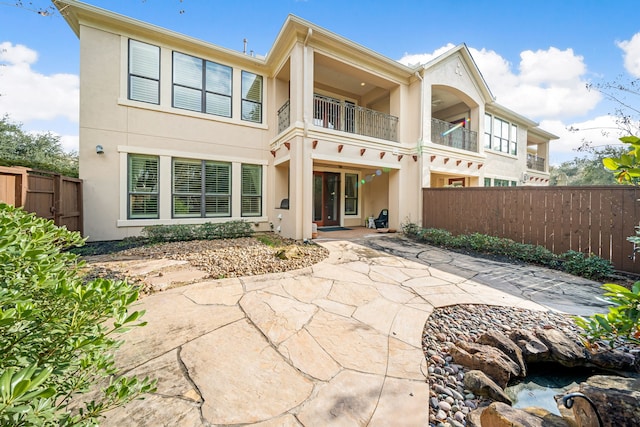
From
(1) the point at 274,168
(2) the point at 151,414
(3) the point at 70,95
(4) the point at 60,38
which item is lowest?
(2) the point at 151,414

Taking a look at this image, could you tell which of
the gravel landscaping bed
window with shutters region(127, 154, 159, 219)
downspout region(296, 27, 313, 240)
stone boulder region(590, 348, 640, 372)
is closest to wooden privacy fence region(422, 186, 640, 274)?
stone boulder region(590, 348, 640, 372)

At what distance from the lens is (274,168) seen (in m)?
9.11

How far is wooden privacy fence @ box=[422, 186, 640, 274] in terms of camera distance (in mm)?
4805

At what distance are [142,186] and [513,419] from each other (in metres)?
9.06

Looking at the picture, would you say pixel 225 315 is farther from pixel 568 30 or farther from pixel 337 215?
pixel 568 30

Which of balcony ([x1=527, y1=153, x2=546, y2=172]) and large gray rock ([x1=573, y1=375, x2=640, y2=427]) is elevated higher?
balcony ([x1=527, y1=153, x2=546, y2=172])

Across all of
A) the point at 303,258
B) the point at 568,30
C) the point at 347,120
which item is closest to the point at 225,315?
the point at 303,258

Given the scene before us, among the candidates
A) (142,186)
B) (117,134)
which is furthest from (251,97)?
(142,186)

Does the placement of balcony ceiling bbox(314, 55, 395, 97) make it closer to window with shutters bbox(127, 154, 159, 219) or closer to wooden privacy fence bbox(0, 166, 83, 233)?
window with shutters bbox(127, 154, 159, 219)

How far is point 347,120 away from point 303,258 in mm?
6962

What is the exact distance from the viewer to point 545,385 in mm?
2045

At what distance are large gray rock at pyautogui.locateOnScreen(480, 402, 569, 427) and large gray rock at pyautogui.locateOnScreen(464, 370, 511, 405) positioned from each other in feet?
0.77

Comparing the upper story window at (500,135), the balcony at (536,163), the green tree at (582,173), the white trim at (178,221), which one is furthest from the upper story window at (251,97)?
the balcony at (536,163)

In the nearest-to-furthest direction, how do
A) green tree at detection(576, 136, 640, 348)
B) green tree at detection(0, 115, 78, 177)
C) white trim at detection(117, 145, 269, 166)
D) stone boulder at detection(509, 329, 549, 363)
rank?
green tree at detection(576, 136, 640, 348) < stone boulder at detection(509, 329, 549, 363) < white trim at detection(117, 145, 269, 166) < green tree at detection(0, 115, 78, 177)
